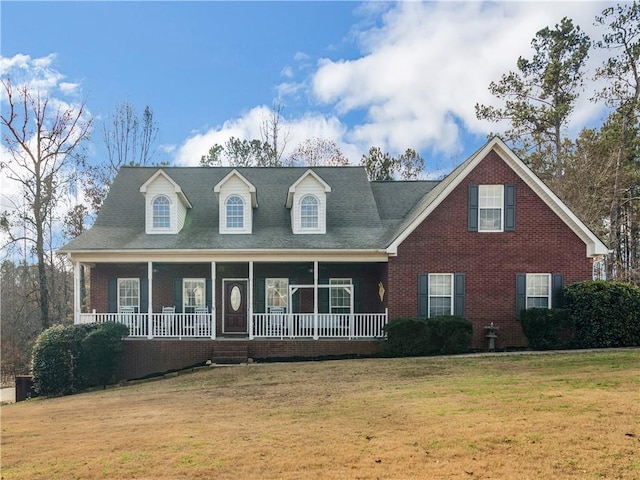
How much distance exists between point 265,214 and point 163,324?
5.57 m

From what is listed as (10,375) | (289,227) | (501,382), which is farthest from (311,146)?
(501,382)

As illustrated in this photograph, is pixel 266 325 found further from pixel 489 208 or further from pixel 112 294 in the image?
pixel 489 208

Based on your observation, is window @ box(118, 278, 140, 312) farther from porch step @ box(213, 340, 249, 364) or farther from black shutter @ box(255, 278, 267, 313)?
black shutter @ box(255, 278, 267, 313)

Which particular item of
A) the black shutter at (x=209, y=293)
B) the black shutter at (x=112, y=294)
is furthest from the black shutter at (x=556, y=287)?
the black shutter at (x=112, y=294)

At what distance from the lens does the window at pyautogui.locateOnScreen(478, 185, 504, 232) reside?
15328 millimetres

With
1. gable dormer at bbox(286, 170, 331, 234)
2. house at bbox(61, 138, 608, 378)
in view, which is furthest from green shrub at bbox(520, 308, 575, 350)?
gable dormer at bbox(286, 170, 331, 234)

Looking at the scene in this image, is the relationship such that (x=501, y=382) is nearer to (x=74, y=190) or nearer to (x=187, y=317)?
(x=187, y=317)

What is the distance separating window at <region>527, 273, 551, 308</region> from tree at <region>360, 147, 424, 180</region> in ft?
62.4

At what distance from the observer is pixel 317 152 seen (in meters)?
35.2

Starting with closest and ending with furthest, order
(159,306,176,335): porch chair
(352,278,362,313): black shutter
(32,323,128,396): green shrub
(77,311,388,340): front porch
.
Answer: (32,323,128,396): green shrub → (77,311,388,340): front porch → (159,306,176,335): porch chair → (352,278,362,313): black shutter

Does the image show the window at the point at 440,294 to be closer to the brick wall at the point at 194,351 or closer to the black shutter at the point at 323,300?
the brick wall at the point at 194,351

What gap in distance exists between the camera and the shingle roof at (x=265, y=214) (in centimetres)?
1620

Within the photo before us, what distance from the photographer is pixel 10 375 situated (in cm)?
2819

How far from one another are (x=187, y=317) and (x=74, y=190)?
17132 mm
